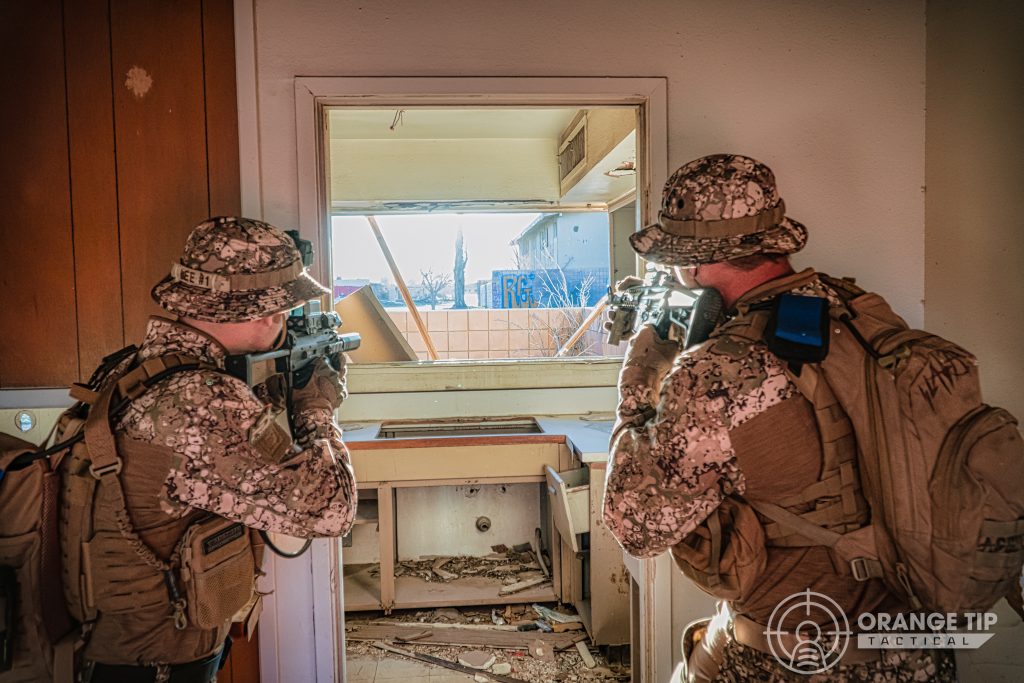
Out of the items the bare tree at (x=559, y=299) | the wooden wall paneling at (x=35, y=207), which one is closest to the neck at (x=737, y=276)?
the wooden wall paneling at (x=35, y=207)

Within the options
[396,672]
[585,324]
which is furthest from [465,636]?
[585,324]

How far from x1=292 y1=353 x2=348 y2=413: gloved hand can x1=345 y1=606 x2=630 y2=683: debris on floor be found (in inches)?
65.3

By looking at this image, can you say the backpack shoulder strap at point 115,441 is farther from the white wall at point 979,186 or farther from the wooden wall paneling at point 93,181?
the white wall at point 979,186

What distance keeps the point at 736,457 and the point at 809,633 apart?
15.0 inches

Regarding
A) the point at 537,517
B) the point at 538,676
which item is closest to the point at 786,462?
the point at 538,676

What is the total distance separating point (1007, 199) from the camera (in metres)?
1.84

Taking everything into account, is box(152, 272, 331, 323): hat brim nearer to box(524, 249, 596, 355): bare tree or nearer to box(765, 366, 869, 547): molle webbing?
box(765, 366, 869, 547): molle webbing

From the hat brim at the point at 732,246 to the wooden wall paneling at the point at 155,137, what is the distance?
140cm

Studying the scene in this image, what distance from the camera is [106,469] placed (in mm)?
1314

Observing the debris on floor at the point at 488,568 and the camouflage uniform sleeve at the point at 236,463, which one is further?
the debris on floor at the point at 488,568

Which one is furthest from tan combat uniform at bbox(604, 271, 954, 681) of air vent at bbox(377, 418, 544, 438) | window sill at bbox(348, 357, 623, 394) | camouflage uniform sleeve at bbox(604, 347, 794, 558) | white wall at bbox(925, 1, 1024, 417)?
window sill at bbox(348, 357, 623, 394)

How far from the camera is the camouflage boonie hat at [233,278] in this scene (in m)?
1.45

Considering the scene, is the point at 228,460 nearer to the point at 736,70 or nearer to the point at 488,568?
the point at 736,70

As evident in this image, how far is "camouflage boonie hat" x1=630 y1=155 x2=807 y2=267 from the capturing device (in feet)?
4.48
